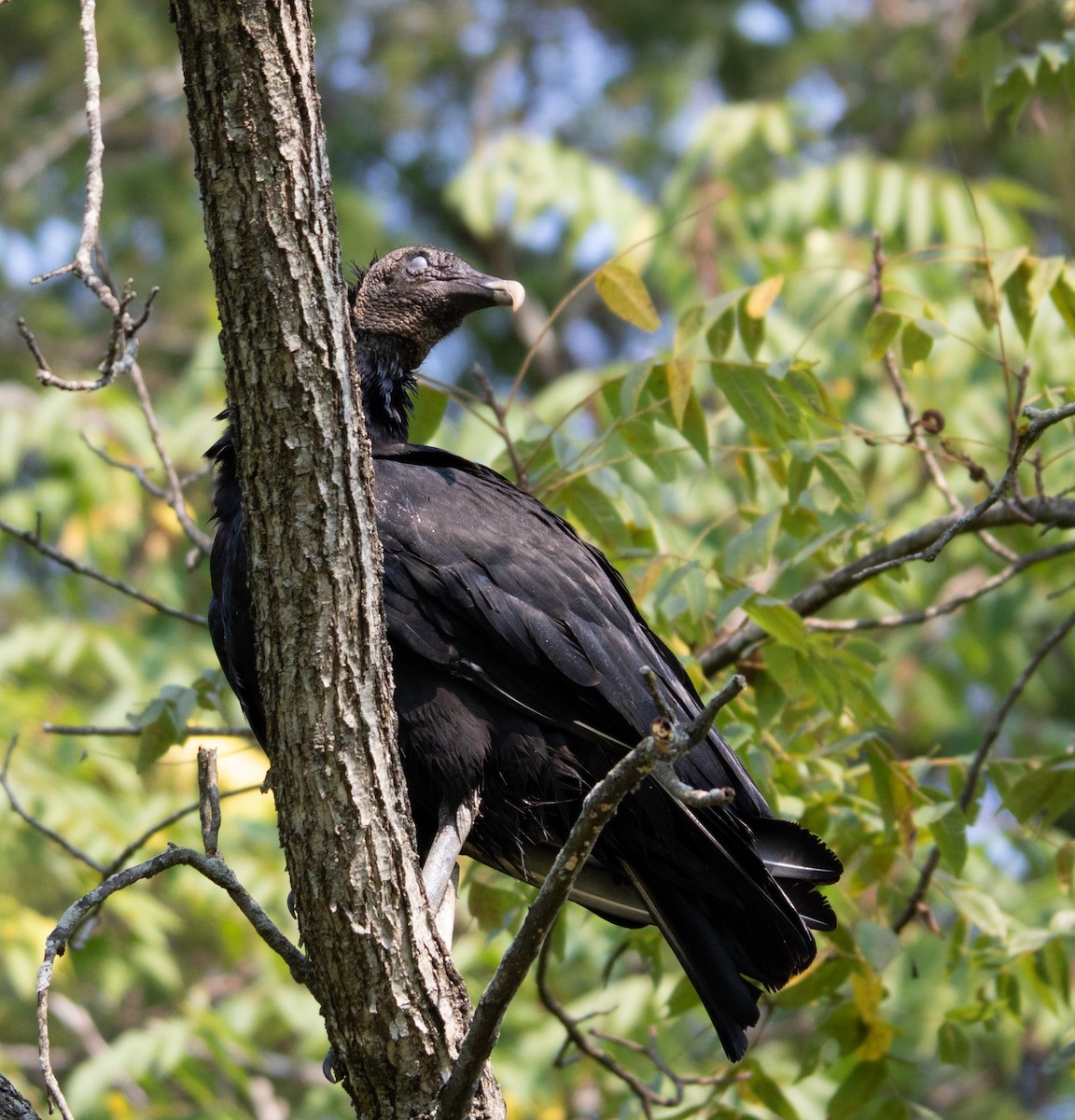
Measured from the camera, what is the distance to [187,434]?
18.2 ft

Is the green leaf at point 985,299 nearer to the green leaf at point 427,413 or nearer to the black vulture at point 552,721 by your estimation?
the black vulture at point 552,721

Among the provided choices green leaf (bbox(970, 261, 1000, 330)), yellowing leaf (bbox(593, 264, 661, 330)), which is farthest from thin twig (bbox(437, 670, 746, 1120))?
green leaf (bbox(970, 261, 1000, 330))

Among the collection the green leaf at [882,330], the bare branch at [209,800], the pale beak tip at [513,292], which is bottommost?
the bare branch at [209,800]

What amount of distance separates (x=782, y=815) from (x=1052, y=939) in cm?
67

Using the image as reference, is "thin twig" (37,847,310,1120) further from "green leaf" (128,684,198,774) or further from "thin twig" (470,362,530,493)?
"thin twig" (470,362,530,493)

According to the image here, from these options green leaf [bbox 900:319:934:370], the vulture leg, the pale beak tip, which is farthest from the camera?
the pale beak tip

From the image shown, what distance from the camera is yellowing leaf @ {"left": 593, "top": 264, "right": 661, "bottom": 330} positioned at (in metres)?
3.09

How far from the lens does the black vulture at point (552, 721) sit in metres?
2.70

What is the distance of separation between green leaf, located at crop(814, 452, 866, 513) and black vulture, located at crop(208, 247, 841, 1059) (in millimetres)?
562

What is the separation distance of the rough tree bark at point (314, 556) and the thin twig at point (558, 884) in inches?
5.5

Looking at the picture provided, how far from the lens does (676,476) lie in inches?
126

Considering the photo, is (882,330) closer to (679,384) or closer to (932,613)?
(679,384)

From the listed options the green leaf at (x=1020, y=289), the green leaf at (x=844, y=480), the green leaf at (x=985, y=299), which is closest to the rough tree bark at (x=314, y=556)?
the green leaf at (x=844, y=480)

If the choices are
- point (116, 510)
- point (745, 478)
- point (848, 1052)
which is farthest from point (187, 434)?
point (848, 1052)
